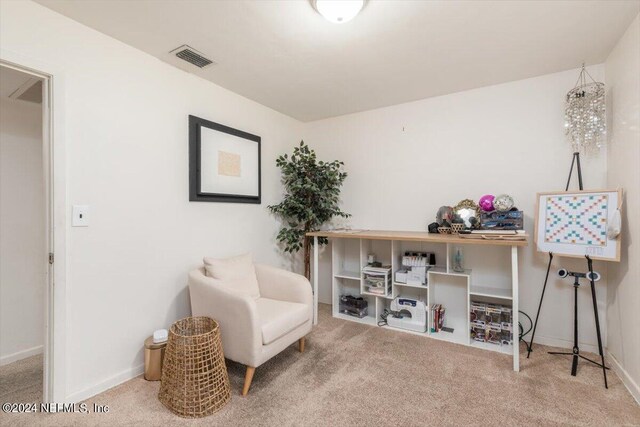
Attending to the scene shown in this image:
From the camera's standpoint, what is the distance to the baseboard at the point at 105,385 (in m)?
1.76

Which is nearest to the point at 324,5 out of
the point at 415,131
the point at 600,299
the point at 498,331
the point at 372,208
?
the point at 415,131

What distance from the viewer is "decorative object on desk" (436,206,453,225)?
2.64m

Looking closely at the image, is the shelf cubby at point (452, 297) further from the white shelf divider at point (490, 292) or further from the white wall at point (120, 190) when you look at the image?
the white wall at point (120, 190)

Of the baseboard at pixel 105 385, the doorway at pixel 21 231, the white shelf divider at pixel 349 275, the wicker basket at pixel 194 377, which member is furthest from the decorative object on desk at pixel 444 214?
the doorway at pixel 21 231

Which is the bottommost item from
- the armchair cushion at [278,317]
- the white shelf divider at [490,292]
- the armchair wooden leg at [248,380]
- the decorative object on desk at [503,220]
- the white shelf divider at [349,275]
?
the armchair wooden leg at [248,380]

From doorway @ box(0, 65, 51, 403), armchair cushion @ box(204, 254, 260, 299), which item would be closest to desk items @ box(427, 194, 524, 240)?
armchair cushion @ box(204, 254, 260, 299)

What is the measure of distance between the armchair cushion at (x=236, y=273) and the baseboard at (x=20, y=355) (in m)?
1.60

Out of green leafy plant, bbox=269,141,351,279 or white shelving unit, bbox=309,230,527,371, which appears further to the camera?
green leafy plant, bbox=269,141,351,279

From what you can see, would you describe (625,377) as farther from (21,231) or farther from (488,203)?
(21,231)

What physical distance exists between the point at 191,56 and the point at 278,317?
6.62 feet

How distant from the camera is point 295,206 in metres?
3.20

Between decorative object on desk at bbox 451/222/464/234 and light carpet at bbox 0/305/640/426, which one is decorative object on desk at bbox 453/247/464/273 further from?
light carpet at bbox 0/305/640/426

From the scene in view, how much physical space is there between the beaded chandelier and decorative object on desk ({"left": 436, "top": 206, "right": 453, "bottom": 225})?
108 centimetres

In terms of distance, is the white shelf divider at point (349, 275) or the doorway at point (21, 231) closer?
the doorway at point (21, 231)
